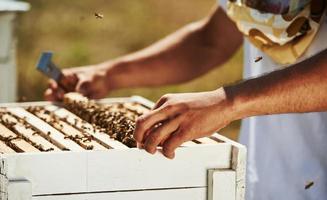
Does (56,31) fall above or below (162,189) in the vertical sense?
above

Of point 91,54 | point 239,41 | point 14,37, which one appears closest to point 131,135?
point 239,41

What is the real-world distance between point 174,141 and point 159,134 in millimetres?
56

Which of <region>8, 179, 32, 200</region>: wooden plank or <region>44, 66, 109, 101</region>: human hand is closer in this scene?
<region>8, 179, 32, 200</region>: wooden plank

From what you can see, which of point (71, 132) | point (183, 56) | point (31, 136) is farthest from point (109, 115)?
point (183, 56)

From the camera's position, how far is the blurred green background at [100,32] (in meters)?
10.0

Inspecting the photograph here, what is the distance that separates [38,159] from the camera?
3078 millimetres

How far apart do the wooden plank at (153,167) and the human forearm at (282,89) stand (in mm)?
174

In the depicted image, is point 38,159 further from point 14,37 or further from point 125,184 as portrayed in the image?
point 14,37

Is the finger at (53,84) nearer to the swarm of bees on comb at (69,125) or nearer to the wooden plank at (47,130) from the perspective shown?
the swarm of bees on comb at (69,125)

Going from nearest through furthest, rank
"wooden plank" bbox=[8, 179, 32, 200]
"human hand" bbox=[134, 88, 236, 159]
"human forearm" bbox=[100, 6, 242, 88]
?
"wooden plank" bbox=[8, 179, 32, 200]
"human hand" bbox=[134, 88, 236, 159]
"human forearm" bbox=[100, 6, 242, 88]

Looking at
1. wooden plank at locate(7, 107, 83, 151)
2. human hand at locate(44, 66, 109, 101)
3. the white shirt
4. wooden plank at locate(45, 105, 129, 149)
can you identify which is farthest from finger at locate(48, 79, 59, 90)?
the white shirt

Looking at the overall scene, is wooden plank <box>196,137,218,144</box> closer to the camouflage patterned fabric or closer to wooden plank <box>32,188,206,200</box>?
wooden plank <box>32,188,206,200</box>

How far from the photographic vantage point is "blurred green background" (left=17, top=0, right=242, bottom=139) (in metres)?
10.0

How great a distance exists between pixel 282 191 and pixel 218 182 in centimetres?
93
